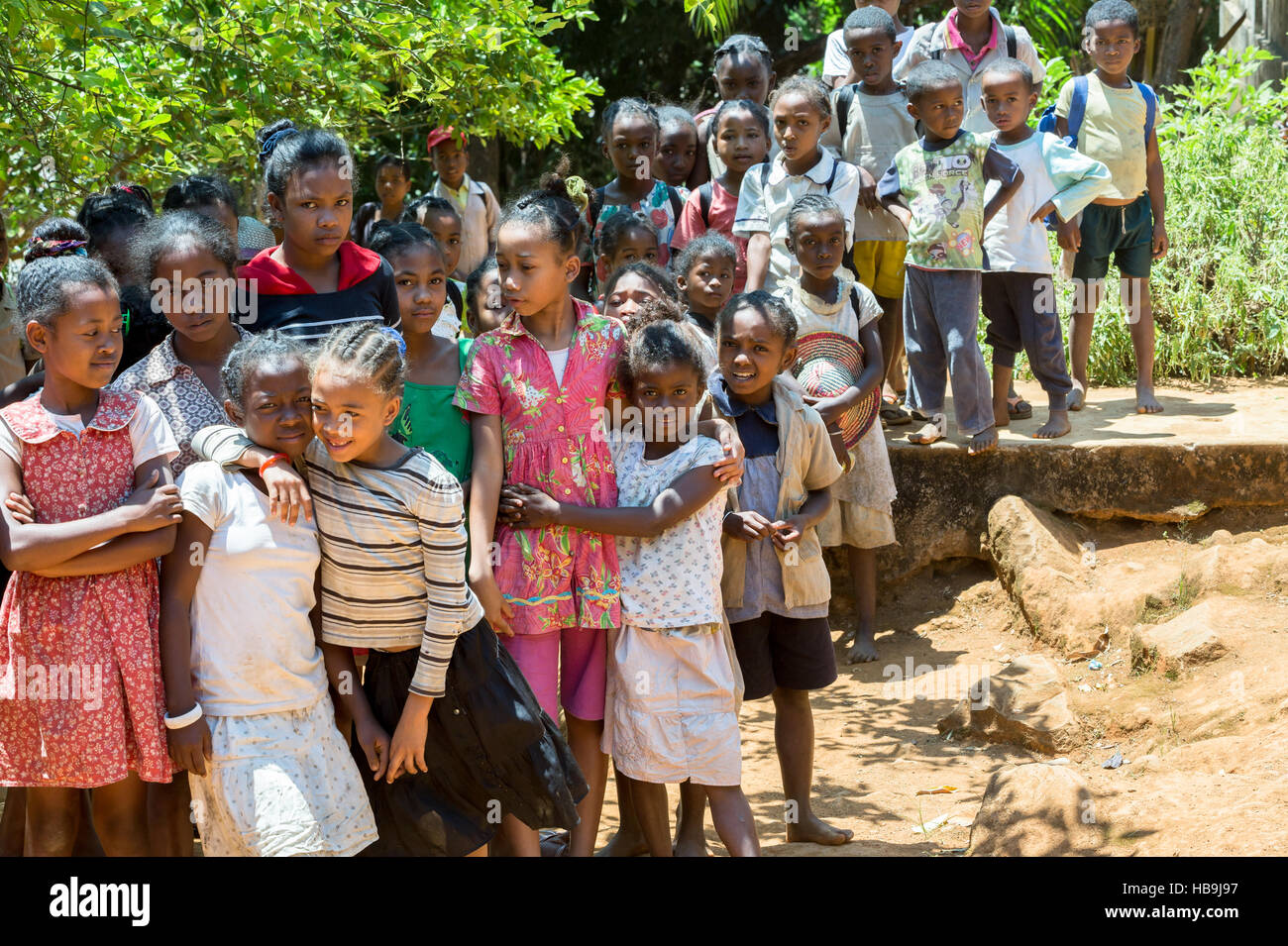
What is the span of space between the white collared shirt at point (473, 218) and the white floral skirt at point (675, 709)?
10.8 ft

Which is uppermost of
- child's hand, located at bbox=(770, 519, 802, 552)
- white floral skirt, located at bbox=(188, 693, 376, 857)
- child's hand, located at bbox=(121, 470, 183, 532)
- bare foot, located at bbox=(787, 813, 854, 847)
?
child's hand, located at bbox=(121, 470, 183, 532)

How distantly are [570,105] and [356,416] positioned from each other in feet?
12.6

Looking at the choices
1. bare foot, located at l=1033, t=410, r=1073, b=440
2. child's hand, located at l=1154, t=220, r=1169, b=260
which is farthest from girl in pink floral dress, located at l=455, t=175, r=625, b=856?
child's hand, located at l=1154, t=220, r=1169, b=260

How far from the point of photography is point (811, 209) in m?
4.50

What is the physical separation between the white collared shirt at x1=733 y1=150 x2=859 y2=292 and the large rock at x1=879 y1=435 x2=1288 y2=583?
3.91ft

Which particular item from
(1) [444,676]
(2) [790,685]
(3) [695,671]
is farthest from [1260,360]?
(1) [444,676]

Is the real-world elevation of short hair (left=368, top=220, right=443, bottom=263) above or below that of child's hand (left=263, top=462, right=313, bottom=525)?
above

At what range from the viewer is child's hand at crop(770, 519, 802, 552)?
3.60 m

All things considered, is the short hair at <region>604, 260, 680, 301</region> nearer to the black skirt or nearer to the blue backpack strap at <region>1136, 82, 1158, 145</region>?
the black skirt

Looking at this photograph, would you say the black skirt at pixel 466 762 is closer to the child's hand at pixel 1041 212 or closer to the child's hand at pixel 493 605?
the child's hand at pixel 493 605

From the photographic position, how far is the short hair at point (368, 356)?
2766 mm

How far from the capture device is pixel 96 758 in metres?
2.84

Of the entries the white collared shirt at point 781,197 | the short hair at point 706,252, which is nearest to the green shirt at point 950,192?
the white collared shirt at point 781,197

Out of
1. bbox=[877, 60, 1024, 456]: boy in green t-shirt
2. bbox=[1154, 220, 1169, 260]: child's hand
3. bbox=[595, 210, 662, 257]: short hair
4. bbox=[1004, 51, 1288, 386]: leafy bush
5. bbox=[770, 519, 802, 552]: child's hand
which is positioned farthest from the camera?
bbox=[1004, 51, 1288, 386]: leafy bush
